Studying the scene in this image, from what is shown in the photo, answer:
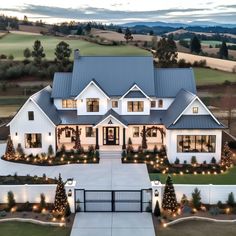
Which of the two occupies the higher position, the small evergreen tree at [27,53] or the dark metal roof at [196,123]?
the small evergreen tree at [27,53]

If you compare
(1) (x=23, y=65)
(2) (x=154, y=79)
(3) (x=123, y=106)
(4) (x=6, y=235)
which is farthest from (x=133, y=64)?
(1) (x=23, y=65)

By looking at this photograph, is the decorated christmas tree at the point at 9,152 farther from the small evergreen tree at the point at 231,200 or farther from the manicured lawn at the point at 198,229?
the small evergreen tree at the point at 231,200

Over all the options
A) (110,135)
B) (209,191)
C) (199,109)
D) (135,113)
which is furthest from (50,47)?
(209,191)

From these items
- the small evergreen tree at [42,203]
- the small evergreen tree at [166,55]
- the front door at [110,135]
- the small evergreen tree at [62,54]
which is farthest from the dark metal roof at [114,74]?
the small evergreen tree at [62,54]

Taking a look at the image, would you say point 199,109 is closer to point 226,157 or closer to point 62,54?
point 226,157

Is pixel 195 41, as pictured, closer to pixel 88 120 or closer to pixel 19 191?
pixel 88 120

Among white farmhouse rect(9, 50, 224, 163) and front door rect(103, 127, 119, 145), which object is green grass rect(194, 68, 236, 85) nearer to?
white farmhouse rect(9, 50, 224, 163)

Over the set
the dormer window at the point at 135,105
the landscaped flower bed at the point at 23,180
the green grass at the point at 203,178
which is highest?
the dormer window at the point at 135,105
